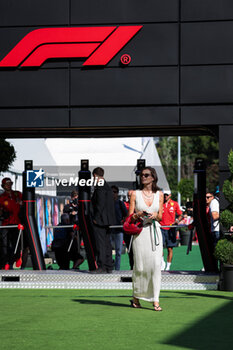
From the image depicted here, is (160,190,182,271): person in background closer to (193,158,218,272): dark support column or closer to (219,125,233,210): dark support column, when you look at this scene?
(193,158,218,272): dark support column

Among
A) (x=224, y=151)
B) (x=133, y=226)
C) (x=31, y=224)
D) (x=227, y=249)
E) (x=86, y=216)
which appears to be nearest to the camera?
(x=133, y=226)

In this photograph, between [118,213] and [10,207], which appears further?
[118,213]

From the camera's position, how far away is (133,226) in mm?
9844

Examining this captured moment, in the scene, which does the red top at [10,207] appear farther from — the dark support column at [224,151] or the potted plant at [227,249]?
the potted plant at [227,249]

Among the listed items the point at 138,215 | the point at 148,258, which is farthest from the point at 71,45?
the point at 148,258

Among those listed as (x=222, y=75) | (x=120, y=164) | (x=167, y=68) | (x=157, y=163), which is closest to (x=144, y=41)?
(x=167, y=68)

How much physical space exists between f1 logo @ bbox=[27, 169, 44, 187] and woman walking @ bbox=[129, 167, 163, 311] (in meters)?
4.79

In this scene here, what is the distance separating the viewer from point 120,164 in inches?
858

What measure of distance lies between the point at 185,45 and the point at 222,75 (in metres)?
0.83

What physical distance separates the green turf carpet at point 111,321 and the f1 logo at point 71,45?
4.12 m

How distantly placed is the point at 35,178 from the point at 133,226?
5.04m

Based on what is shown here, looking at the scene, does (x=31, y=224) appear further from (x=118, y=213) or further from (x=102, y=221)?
(x=118, y=213)

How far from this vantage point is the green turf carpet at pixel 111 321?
7457mm

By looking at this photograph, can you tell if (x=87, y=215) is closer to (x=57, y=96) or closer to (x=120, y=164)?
(x=57, y=96)
